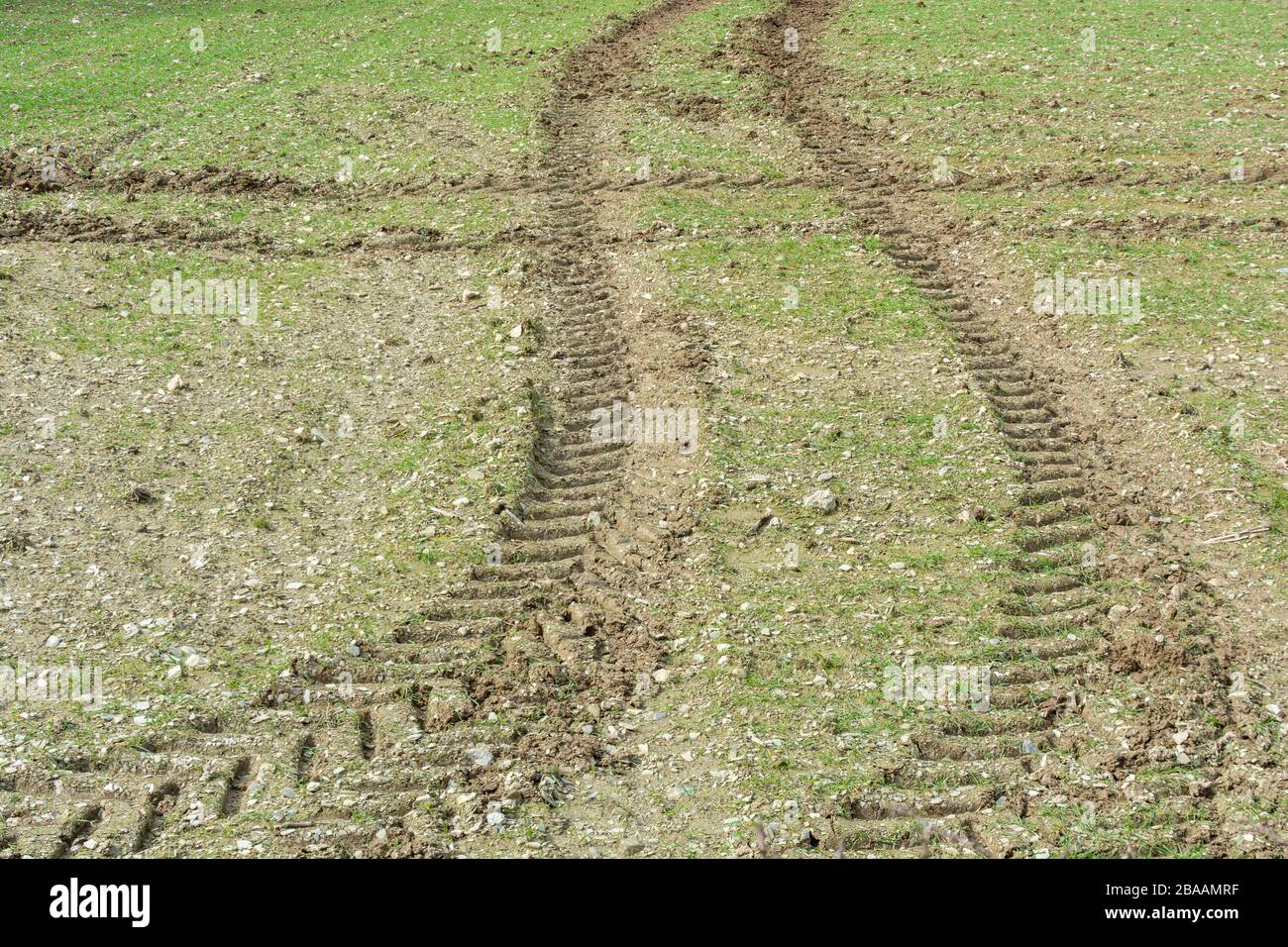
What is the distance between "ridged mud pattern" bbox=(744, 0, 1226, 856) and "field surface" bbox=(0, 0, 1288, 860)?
0.12 feet

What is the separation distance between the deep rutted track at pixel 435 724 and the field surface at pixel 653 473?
37 millimetres

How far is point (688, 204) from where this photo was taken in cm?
1691

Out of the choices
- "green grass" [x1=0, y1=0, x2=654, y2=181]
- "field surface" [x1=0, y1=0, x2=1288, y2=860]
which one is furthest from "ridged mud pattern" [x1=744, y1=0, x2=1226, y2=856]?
"green grass" [x1=0, y1=0, x2=654, y2=181]

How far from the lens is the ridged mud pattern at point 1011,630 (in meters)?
7.30

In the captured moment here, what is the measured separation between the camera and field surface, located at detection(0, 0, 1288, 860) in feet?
24.9

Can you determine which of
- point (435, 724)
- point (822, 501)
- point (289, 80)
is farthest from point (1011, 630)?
point (289, 80)

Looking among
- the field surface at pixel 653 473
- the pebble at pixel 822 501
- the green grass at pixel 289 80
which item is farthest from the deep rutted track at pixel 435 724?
the green grass at pixel 289 80

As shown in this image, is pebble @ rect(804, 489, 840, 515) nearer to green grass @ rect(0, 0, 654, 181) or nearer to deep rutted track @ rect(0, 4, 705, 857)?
deep rutted track @ rect(0, 4, 705, 857)

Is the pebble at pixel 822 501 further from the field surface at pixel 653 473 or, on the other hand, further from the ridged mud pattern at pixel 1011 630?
the ridged mud pattern at pixel 1011 630

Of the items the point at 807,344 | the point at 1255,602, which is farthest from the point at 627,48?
the point at 1255,602

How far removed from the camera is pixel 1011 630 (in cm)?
888

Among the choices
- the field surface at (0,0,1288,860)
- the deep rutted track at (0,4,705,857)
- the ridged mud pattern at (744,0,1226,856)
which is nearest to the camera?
the deep rutted track at (0,4,705,857)

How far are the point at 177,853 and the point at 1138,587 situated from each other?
741cm
